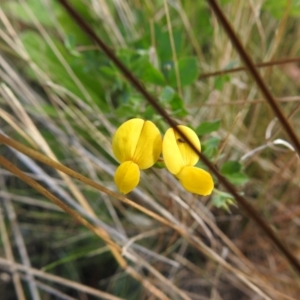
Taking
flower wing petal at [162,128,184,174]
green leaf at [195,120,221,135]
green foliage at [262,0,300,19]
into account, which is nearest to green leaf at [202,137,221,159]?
green leaf at [195,120,221,135]

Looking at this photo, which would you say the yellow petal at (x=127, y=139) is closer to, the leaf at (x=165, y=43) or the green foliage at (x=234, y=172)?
the green foliage at (x=234, y=172)

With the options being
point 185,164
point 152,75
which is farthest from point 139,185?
point 185,164

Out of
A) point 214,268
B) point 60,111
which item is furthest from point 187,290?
point 60,111

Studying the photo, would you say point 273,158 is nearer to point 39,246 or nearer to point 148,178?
point 148,178

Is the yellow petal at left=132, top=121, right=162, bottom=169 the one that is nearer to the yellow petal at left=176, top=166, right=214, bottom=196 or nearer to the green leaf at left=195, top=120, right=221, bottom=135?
the yellow petal at left=176, top=166, right=214, bottom=196

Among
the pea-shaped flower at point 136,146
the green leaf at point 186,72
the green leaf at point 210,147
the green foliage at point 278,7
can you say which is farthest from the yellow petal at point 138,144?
the green foliage at point 278,7

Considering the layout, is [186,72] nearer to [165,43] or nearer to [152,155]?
[165,43]

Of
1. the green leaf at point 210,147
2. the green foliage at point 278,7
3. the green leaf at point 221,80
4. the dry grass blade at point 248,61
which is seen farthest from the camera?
the green foliage at point 278,7
